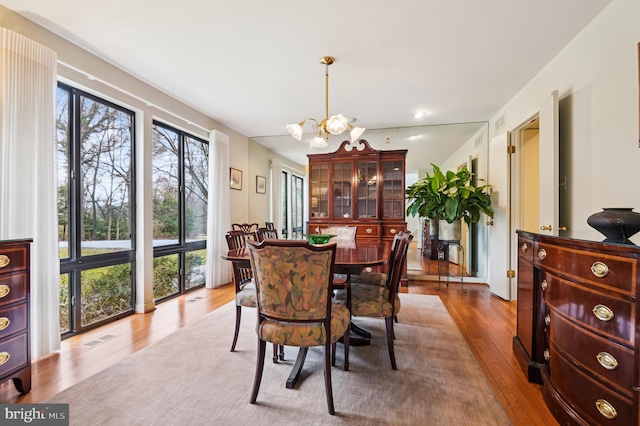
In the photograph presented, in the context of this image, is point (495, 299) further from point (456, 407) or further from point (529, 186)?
point (456, 407)

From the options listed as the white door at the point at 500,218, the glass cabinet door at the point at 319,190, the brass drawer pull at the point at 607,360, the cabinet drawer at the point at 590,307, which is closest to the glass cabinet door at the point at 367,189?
the glass cabinet door at the point at 319,190

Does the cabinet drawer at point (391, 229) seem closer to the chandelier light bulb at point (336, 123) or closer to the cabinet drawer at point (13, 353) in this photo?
the chandelier light bulb at point (336, 123)

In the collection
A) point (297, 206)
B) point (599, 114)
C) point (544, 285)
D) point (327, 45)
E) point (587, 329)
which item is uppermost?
point (327, 45)

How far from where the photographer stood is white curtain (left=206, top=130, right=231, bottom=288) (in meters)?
4.24

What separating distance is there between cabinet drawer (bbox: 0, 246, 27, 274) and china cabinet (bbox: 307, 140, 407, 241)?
3546 millimetres

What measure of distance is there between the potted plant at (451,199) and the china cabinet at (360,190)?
356 mm

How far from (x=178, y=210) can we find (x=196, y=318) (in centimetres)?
160

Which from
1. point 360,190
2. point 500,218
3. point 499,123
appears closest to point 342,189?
Answer: point 360,190

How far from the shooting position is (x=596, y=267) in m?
1.24

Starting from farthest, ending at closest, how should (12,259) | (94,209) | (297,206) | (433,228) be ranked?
(297,206) → (433,228) → (94,209) → (12,259)

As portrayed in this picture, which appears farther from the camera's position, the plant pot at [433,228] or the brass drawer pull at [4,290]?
the plant pot at [433,228]

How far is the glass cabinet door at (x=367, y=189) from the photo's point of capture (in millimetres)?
4699

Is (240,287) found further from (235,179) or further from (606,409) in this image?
(235,179)

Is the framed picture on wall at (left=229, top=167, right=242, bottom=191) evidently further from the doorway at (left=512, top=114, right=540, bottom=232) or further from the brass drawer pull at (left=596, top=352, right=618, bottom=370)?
the brass drawer pull at (left=596, top=352, right=618, bottom=370)
